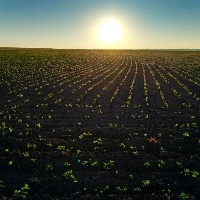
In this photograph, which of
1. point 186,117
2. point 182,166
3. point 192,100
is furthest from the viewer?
point 192,100

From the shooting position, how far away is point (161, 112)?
1742 cm

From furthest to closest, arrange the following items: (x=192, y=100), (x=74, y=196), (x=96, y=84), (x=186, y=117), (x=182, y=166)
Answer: (x=96, y=84) → (x=192, y=100) → (x=186, y=117) → (x=182, y=166) → (x=74, y=196)

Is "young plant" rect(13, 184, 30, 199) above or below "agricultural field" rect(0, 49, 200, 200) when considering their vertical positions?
below

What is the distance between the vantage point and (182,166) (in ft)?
34.2

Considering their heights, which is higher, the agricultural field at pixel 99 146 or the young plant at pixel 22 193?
the agricultural field at pixel 99 146

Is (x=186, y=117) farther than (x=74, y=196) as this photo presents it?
Yes

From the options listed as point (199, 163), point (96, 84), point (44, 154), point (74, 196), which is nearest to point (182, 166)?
point (199, 163)

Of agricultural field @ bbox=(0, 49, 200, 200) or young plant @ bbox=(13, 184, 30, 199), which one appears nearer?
young plant @ bbox=(13, 184, 30, 199)

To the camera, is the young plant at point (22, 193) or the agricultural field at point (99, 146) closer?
the young plant at point (22, 193)

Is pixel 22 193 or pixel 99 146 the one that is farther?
pixel 99 146

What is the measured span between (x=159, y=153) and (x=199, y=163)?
155cm

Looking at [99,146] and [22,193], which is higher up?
[99,146]

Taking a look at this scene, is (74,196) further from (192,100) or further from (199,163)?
(192,100)

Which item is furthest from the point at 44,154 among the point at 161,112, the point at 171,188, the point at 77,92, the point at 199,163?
the point at 77,92
